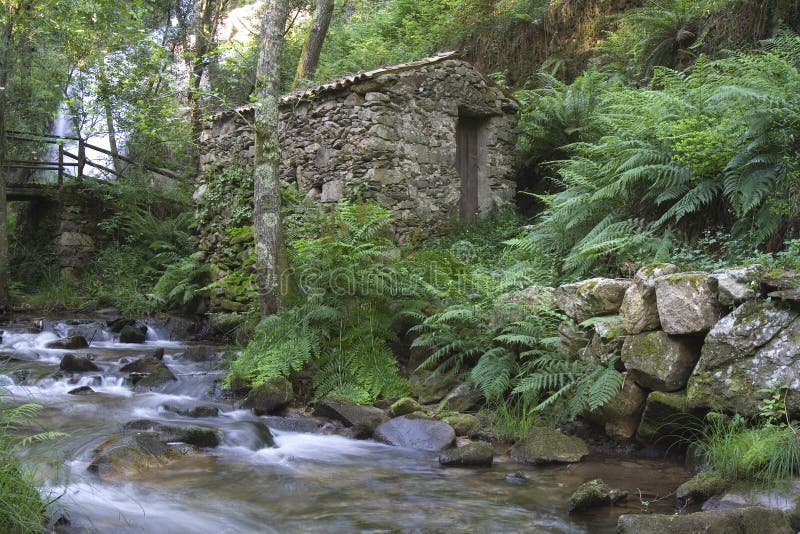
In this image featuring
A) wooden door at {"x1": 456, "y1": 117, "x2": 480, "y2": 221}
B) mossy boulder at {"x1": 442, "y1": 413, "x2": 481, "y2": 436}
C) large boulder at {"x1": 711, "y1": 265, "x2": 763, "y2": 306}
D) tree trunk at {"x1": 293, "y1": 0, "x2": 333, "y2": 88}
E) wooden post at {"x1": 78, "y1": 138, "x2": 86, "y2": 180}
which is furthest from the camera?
wooden post at {"x1": 78, "y1": 138, "x2": 86, "y2": 180}

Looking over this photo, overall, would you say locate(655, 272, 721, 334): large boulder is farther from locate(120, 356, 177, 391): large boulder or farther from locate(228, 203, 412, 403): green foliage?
locate(120, 356, 177, 391): large boulder

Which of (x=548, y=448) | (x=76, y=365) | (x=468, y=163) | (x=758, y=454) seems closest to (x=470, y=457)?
(x=548, y=448)

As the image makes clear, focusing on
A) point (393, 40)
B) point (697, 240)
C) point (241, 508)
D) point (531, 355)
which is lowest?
point (241, 508)

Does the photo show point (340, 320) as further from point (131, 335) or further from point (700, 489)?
→ point (131, 335)

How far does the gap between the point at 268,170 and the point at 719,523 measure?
6245mm

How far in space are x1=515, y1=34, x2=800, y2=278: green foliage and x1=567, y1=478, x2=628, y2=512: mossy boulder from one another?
106 inches

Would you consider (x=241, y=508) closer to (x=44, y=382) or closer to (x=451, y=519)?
(x=451, y=519)

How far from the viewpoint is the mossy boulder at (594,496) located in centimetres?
418

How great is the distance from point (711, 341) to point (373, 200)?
5799mm

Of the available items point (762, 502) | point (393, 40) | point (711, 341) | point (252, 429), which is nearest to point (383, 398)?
point (252, 429)

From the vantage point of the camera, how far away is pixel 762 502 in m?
3.94

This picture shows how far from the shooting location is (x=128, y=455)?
4.91 m

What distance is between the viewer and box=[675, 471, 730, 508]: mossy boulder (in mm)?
4195

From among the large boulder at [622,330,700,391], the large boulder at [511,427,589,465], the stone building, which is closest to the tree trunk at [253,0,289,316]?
the stone building
